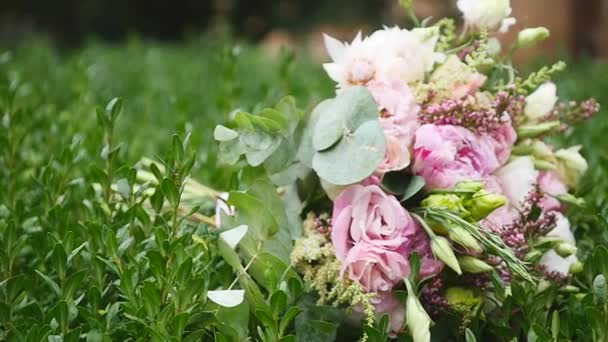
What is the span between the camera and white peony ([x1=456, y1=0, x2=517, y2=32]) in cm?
176

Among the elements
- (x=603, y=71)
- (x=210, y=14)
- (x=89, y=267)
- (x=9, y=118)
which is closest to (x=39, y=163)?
(x=9, y=118)

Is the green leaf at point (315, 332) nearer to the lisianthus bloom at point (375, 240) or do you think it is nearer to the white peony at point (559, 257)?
the lisianthus bloom at point (375, 240)

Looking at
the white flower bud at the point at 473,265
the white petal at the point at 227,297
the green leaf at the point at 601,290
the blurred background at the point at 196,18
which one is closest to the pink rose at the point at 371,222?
the white flower bud at the point at 473,265

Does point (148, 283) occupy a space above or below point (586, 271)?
above

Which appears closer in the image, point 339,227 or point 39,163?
point 339,227

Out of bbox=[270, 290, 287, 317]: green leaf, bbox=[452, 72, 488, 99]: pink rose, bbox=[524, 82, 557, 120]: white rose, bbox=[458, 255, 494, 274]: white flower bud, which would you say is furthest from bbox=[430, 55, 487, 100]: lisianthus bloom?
bbox=[270, 290, 287, 317]: green leaf

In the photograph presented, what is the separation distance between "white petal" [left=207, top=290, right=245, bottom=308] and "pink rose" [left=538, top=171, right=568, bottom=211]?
26.9 inches

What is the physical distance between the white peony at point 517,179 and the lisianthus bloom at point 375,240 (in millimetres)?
232

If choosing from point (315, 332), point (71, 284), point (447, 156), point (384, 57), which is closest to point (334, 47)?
point (384, 57)

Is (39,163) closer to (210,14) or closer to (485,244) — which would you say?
(485,244)

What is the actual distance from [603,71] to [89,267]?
3516 mm

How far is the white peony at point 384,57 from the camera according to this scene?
5.55ft

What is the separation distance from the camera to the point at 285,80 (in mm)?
3213

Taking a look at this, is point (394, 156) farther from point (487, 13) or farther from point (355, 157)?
point (487, 13)
